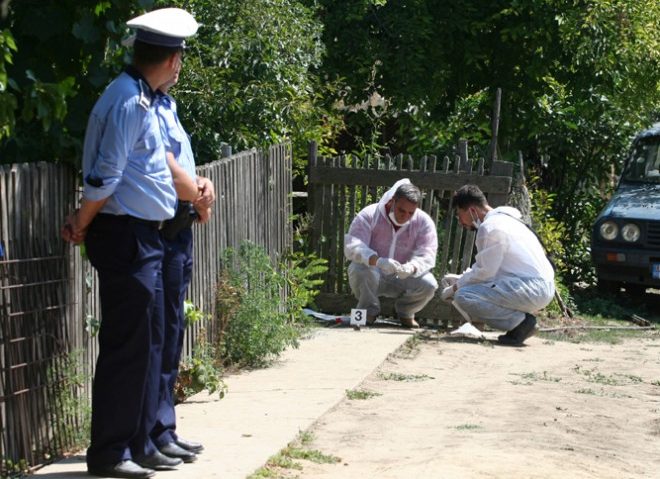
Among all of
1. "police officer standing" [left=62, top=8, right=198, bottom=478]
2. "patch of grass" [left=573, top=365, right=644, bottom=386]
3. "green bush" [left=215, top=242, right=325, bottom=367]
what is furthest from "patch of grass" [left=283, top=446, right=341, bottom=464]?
"patch of grass" [left=573, top=365, right=644, bottom=386]

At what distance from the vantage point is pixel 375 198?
1235 cm

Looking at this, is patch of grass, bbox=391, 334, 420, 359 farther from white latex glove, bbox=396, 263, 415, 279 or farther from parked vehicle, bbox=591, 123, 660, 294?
parked vehicle, bbox=591, 123, 660, 294

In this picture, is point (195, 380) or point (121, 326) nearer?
point (121, 326)

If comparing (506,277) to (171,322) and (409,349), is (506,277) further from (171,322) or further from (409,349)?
(171,322)

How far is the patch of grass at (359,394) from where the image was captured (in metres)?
8.21

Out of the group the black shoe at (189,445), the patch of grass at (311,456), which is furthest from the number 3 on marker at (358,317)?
the black shoe at (189,445)

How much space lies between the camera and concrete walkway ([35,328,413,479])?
20.2 ft

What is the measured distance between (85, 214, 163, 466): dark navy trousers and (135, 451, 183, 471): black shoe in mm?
140

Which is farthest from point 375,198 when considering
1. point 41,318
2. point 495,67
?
point 41,318

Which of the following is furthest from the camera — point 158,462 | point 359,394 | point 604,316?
point 604,316

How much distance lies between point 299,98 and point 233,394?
4289 mm

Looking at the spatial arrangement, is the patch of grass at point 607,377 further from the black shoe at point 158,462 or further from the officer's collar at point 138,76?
the officer's collar at point 138,76

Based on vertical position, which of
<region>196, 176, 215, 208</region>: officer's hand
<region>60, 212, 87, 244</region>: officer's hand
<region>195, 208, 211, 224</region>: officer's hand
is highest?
<region>196, 176, 215, 208</region>: officer's hand

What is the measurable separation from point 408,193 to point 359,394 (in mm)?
3403
